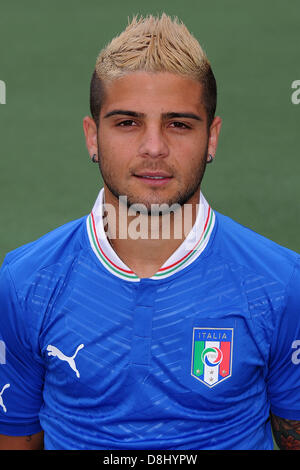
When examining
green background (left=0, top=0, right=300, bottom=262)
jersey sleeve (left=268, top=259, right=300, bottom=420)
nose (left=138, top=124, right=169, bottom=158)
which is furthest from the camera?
green background (left=0, top=0, right=300, bottom=262)

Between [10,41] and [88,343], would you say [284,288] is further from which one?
[10,41]

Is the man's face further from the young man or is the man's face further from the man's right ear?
the man's right ear

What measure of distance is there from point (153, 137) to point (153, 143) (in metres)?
0.02

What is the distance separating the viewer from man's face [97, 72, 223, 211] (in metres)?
2.24

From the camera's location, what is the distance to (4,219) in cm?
536

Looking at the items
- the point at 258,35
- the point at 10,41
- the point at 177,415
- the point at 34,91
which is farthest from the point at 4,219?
the point at 177,415

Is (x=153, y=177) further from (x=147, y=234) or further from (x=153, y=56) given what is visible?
(x=153, y=56)

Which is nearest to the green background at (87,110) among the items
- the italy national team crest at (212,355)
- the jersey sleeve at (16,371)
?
the jersey sleeve at (16,371)

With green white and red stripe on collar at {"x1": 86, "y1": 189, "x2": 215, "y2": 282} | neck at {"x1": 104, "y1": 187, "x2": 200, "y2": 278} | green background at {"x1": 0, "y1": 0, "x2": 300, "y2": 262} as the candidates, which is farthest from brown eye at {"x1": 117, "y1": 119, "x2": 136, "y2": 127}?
green background at {"x1": 0, "y1": 0, "x2": 300, "y2": 262}

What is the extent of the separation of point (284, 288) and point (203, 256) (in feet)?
0.85

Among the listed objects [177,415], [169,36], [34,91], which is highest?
[34,91]

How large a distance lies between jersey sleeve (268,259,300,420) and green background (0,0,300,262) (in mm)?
2652

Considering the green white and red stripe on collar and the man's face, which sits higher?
the man's face

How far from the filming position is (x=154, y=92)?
2.24 metres
